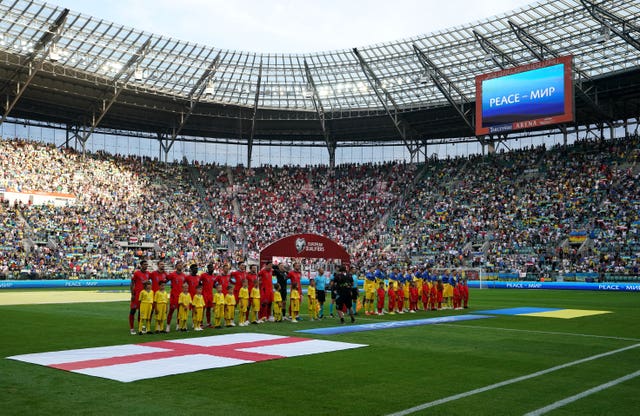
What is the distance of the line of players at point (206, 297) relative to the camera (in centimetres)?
1555

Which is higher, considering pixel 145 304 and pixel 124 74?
pixel 124 74

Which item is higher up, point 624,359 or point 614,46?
point 614,46

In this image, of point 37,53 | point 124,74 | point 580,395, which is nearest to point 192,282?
point 580,395

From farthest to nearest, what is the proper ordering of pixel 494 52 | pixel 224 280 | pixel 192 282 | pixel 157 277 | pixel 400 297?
pixel 494 52
pixel 400 297
pixel 224 280
pixel 192 282
pixel 157 277

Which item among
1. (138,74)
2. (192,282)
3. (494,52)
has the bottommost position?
(192,282)

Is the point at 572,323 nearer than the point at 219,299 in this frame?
No

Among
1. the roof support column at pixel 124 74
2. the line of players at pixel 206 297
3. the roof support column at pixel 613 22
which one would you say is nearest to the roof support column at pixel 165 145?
the roof support column at pixel 124 74

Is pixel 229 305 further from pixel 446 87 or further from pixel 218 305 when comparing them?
pixel 446 87

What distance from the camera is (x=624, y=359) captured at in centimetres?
1173

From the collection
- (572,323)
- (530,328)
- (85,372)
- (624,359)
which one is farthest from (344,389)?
(572,323)

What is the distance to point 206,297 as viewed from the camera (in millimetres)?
17297

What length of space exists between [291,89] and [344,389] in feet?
172

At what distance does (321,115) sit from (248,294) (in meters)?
44.4

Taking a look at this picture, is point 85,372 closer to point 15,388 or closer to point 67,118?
point 15,388
